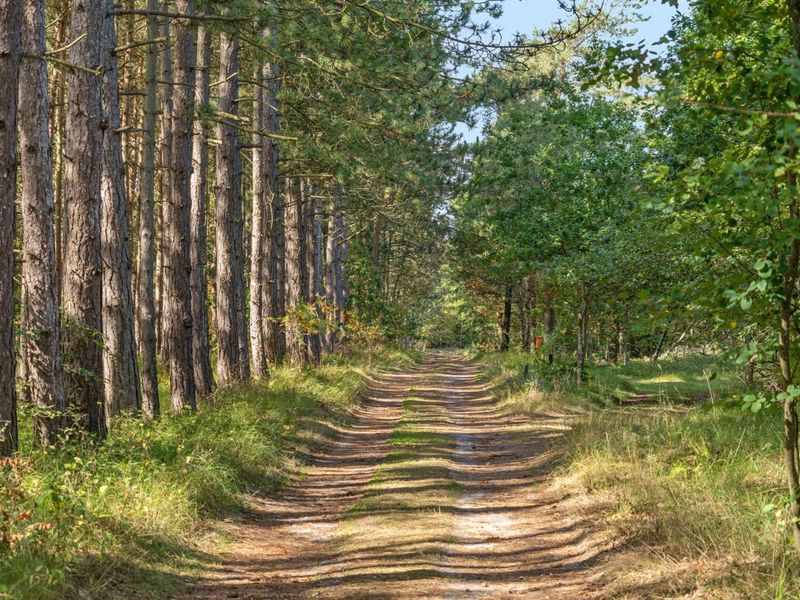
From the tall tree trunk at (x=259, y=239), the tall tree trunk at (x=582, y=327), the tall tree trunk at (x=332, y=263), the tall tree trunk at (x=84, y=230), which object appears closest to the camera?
the tall tree trunk at (x=84, y=230)

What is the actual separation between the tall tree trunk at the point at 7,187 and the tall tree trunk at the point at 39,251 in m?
0.89

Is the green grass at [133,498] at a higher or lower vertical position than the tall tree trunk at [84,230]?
lower

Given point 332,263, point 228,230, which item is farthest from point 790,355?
point 332,263

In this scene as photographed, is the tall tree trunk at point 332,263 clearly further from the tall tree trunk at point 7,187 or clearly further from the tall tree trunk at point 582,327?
the tall tree trunk at point 7,187

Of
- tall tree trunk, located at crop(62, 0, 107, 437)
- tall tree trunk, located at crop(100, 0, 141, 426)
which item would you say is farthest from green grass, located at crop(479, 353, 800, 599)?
tall tree trunk, located at crop(100, 0, 141, 426)

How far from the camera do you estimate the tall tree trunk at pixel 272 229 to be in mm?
20016

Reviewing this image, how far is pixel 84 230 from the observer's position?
984cm

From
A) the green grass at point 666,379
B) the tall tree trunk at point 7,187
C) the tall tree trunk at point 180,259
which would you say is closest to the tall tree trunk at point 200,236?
the tall tree trunk at point 180,259

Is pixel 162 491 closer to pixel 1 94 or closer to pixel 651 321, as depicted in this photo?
pixel 1 94

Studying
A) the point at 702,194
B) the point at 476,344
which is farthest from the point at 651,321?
the point at 476,344

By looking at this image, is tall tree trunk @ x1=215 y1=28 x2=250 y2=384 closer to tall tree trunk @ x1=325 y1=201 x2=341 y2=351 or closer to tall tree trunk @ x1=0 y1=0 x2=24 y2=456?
tall tree trunk @ x1=0 y1=0 x2=24 y2=456

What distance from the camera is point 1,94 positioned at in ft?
24.0

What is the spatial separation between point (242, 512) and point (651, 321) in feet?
18.9

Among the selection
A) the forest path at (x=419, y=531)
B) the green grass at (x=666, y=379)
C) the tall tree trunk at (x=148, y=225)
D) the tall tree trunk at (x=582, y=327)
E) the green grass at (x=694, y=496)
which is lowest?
the green grass at (x=666, y=379)
